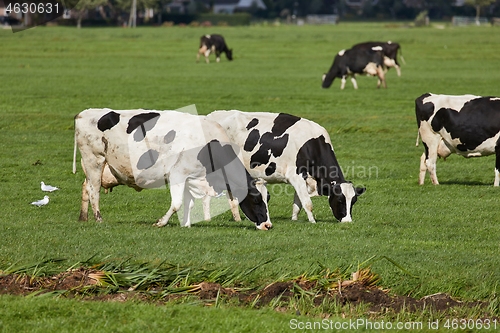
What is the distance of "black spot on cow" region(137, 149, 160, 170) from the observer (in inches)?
541

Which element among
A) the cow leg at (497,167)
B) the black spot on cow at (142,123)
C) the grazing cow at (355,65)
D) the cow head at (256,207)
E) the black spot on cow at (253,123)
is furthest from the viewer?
the grazing cow at (355,65)

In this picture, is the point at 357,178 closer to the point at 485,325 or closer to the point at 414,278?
the point at 414,278

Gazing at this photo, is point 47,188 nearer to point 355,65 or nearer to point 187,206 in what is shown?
point 187,206

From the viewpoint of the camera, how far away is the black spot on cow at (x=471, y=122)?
60.0ft

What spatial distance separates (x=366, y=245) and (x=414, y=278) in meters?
1.55

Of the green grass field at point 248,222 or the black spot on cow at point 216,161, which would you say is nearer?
the green grass field at point 248,222

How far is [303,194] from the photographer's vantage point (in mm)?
14562

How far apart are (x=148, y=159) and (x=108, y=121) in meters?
1.00

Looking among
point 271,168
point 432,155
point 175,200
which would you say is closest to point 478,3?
point 432,155

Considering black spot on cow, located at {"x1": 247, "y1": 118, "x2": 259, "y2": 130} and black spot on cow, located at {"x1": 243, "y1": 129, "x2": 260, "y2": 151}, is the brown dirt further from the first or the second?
black spot on cow, located at {"x1": 247, "y1": 118, "x2": 259, "y2": 130}

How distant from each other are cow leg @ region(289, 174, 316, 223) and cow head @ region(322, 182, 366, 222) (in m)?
0.40

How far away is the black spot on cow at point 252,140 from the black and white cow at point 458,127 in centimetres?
521

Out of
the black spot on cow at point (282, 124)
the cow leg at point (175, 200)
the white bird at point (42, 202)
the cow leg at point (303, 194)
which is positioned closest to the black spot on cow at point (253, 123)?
the black spot on cow at point (282, 124)

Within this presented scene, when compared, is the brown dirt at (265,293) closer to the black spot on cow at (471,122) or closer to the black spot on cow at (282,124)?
the black spot on cow at (282,124)
